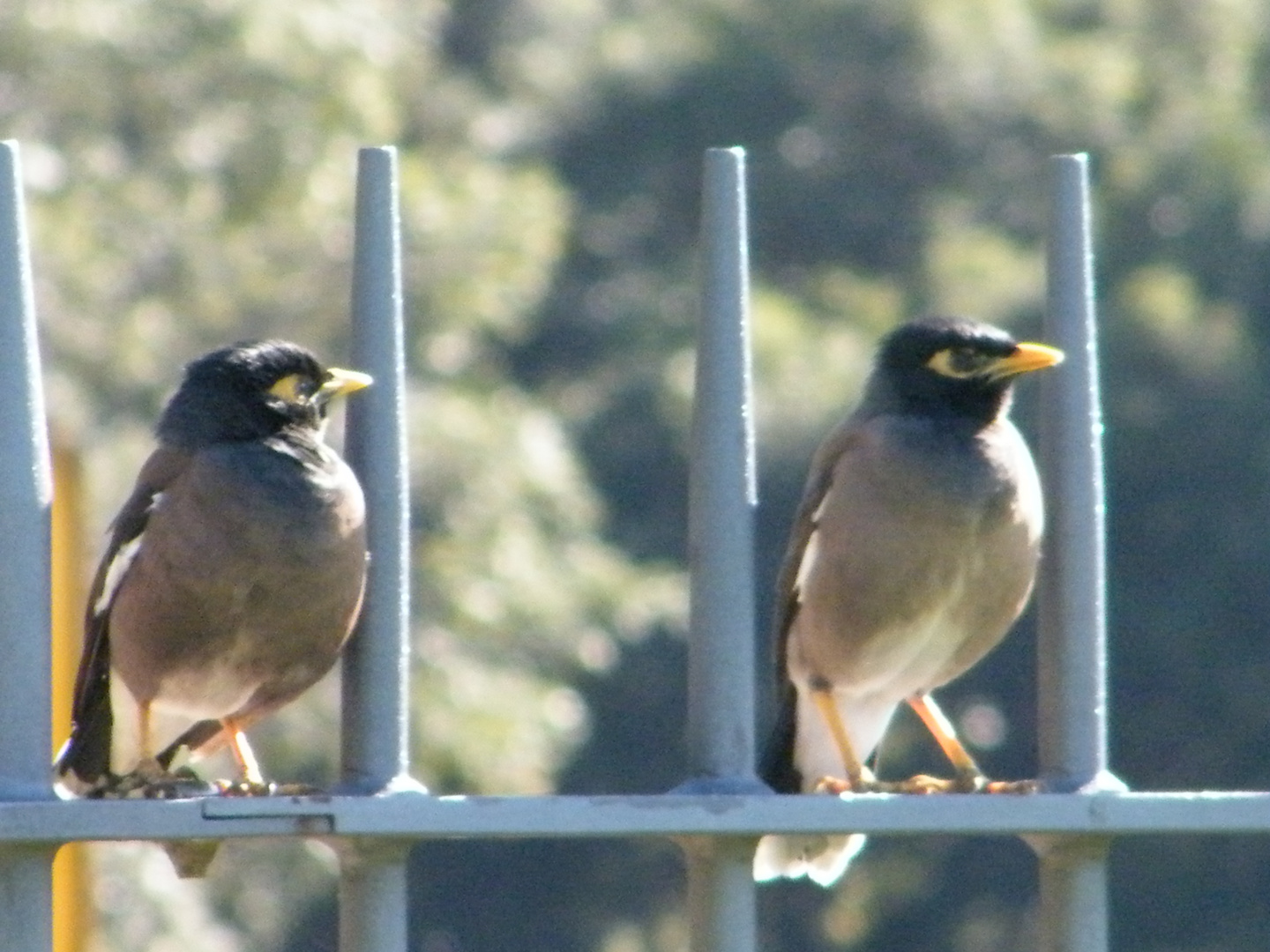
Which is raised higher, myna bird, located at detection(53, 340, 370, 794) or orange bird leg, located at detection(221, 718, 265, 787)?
myna bird, located at detection(53, 340, 370, 794)

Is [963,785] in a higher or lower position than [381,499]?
lower

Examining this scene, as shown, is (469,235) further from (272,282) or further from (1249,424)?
(1249,424)

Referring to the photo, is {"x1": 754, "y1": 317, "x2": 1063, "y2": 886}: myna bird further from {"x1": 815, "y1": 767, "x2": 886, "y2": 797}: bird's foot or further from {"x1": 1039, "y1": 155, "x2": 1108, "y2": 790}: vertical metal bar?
{"x1": 1039, "y1": 155, "x2": 1108, "y2": 790}: vertical metal bar

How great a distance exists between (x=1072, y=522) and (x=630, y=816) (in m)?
0.77

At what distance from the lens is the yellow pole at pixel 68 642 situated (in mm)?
4855

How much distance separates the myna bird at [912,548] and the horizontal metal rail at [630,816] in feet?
5.11

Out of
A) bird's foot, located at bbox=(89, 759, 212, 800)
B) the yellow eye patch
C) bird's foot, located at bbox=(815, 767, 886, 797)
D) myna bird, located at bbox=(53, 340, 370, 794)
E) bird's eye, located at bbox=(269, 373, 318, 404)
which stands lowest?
bird's foot, located at bbox=(815, 767, 886, 797)

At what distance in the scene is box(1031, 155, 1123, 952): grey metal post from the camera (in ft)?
11.4

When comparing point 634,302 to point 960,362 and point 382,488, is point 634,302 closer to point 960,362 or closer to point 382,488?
point 960,362

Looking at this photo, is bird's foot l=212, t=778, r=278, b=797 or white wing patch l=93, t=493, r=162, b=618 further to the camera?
white wing patch l=93, t=493, r=162, b=618

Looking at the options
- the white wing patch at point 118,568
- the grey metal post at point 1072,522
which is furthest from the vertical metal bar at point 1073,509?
the white wing patch at point 118,568

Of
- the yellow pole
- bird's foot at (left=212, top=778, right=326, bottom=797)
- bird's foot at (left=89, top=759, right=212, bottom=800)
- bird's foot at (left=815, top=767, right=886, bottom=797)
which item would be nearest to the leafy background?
the yellow pole

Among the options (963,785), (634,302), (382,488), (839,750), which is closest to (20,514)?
(382,488)

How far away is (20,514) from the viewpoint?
321cm
